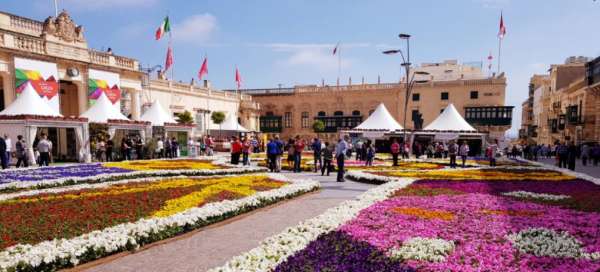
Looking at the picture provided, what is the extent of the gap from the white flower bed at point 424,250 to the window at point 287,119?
197ft

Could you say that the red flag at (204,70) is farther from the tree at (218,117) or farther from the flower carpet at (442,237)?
the flower carpet at (442,237)

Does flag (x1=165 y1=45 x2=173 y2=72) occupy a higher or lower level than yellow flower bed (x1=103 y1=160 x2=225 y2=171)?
higher

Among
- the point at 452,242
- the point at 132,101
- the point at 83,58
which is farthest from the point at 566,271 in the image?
the point at 132,101

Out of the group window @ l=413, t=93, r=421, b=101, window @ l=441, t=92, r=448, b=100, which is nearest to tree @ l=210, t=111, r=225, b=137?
window @ l=413, t=93, r=421, b=101

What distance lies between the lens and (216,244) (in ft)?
21.2

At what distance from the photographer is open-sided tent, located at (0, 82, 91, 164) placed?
1920 cm

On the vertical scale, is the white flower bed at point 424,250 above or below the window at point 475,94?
below

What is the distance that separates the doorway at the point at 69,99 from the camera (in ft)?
102

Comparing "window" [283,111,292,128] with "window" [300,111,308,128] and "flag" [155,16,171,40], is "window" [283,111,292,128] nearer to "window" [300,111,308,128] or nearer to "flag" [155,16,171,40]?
"window" [300,111,308,128]

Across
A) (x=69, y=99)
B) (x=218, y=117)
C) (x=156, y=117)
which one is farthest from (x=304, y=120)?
(x=69, y=99)

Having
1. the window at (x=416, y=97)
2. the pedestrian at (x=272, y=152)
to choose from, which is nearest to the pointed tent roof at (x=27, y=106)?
the pedestrian at (x=272, y=152)

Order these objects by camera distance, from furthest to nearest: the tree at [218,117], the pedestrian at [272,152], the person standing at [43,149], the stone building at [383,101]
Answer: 1. the stone building at [383,101]
2. the tree at [218,117]
3. the person standing at [43,149]
4. the pedestrian at [272,152]

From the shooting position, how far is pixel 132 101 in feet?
114

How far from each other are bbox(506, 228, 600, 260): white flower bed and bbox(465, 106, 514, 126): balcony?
50743mm
